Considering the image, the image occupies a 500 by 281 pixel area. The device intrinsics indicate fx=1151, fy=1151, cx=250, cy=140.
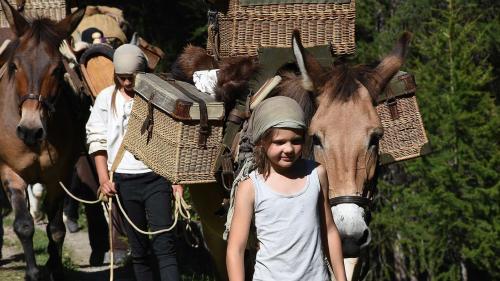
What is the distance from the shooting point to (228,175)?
701cm

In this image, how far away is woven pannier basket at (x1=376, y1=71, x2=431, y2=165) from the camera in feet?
24.0

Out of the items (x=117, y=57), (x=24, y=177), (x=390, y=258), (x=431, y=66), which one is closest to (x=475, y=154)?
(x=431, y=66)

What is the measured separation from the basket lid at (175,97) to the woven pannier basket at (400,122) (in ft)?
3.46

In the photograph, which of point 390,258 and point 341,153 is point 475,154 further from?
point 341,153

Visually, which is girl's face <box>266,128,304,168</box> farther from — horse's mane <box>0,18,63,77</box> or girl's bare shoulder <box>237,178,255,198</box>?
horse's mane <box>0,18,63,77</box>

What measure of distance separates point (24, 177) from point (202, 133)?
357 cm

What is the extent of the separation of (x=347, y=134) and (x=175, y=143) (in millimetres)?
1177

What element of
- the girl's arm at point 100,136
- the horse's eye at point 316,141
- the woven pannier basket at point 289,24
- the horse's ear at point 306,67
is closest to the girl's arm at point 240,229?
the horse's eye at point 316,141

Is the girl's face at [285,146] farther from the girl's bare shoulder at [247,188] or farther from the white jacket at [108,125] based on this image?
the white jacket at [108,125]

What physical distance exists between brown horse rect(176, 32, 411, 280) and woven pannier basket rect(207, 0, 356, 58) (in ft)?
0.91

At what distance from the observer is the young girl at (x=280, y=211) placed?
17.4 feet

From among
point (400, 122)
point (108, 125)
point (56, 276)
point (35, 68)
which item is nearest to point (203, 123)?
point (400, 122)

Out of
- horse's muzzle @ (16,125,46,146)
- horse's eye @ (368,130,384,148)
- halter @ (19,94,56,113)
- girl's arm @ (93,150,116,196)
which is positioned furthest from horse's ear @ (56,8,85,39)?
horse's eye @ (368,130,384,148)

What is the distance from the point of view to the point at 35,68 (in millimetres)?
9719
